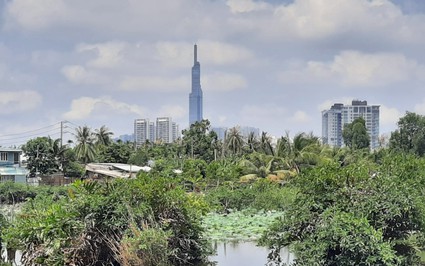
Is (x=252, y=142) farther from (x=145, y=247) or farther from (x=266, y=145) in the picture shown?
(x=145, y=247)

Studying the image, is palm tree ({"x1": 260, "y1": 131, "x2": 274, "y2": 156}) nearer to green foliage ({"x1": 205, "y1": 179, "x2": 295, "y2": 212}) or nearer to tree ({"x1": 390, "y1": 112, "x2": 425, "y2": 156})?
tree ({"x1": 390, "y1": 112, "x2": 425, "y2": 156})

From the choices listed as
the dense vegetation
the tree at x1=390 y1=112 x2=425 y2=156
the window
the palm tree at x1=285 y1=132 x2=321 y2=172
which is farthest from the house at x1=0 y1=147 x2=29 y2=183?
the dense vegetation

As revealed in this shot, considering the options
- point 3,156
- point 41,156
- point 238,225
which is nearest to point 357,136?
point 41,156

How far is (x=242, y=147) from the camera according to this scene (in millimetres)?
53344

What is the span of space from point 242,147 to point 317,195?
43238mm

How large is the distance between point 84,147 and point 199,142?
10837 mm

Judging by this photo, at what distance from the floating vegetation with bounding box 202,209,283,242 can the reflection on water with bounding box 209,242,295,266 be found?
62cm

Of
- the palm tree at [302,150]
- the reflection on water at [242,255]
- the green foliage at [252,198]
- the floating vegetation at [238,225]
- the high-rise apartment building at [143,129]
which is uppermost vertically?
the high-rise apartment building at [143,129]

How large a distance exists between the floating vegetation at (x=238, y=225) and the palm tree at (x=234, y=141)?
26.5 m

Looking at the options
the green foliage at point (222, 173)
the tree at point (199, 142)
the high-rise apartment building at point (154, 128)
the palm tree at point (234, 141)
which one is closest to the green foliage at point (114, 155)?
the tree at point (199, 142)

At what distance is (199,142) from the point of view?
51.8 m

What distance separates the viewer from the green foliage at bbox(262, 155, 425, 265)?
9.09m

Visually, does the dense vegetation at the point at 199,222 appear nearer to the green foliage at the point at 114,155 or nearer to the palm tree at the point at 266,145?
the palm tree at the point at 266,145

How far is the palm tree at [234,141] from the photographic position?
172ft
